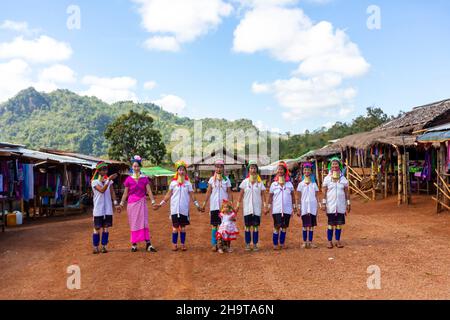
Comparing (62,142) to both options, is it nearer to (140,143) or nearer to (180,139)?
(180,139)

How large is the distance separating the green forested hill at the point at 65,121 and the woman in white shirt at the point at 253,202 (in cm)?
6879

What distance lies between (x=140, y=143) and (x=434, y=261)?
3906 centimetres

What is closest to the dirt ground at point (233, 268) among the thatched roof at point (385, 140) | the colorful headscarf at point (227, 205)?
the colorful headscarf at point (227, 205)

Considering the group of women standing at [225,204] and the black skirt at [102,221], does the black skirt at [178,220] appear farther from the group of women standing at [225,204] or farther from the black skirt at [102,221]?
the black skirt at [102,221]

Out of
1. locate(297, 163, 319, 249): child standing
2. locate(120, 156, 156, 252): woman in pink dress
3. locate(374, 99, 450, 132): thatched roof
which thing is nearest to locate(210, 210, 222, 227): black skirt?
locate(120, 156, 156, 252): woman in pink dress

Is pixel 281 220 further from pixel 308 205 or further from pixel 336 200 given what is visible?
pixel 336 200

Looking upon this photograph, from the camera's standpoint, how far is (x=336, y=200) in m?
7.75

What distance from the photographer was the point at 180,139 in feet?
262

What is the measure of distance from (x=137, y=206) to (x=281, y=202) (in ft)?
8.98

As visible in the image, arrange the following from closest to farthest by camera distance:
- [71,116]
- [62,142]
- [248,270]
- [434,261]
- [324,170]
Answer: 1. [248,270]
2. [434,261]
3. [324,170]
4. [62,142]
5. [71,116]

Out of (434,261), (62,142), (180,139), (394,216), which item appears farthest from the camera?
(180,139)

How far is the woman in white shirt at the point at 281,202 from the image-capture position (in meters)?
7.54

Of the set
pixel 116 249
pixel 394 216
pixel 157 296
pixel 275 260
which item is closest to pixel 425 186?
pixel 394 216

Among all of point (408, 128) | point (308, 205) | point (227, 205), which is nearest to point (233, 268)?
point (227, 205)
